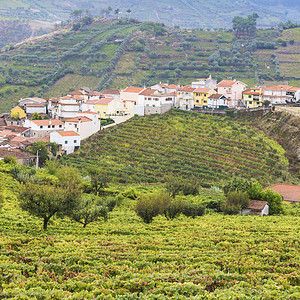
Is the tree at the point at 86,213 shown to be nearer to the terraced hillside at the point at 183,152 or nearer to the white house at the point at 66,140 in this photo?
the terraced hillside at the point at 183,152

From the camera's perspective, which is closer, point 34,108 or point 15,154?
point 15,154

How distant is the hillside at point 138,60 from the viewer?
134 metres

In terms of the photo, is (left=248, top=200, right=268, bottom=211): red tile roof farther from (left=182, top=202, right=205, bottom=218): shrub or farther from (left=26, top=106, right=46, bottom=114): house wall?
(left=26, top=106, right=46, bottom=114): house wall

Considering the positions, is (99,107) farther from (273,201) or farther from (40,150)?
(273,201)

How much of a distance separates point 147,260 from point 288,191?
39.2 m

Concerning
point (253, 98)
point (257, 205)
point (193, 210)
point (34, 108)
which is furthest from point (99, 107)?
point (193, 210)

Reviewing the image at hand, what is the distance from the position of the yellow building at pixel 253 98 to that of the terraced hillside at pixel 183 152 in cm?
972

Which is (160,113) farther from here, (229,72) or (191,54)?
(191,54)

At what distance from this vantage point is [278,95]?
310 feet

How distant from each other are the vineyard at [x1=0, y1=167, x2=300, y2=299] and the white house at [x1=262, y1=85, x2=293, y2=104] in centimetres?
6086

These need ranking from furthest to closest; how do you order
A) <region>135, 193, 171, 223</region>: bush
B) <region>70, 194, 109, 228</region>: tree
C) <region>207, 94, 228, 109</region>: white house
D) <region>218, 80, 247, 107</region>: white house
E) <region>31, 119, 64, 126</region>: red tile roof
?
<region>218, 80, 247, 107</region>: white house → <region>207, 94, 228, 109</region>: white house → <region>31, 119, 64, 126</region>: red tile roof → <region>135, 193, 171, 223</region>: bush → <region>70, 194, 109, 228</region>: tree

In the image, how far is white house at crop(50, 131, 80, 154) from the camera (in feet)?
254

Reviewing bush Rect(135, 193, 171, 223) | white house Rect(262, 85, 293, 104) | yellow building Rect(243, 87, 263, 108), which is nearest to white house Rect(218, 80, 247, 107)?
yellow building Rect(243, 87, 263, 108)

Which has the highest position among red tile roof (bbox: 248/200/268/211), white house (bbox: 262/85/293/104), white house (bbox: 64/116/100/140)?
white house (bbox: 262/85/293/104)
